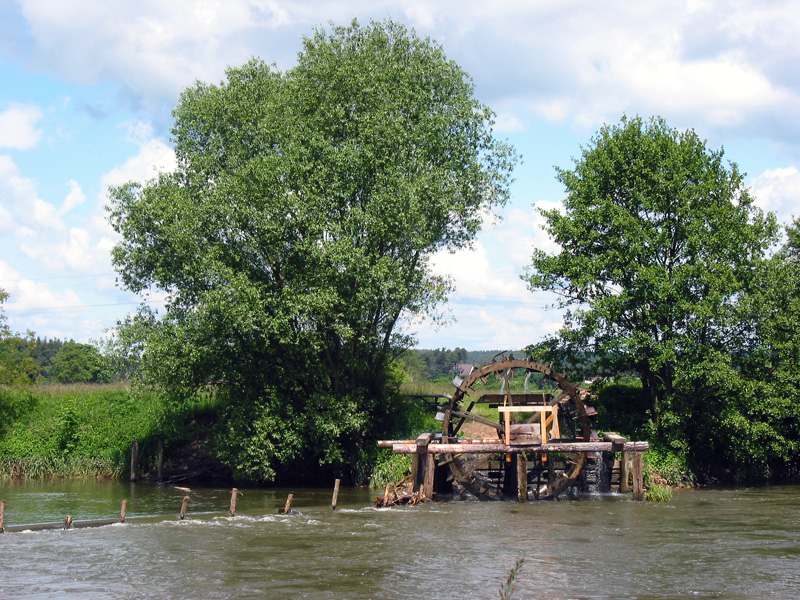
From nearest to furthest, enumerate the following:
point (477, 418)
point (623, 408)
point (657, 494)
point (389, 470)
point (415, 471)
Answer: point (657, 494), point (415, 471), point (477, 418), point (389, 470), point (623, 408)

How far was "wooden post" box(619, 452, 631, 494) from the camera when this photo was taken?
26641 mm

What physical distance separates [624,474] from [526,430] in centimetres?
405

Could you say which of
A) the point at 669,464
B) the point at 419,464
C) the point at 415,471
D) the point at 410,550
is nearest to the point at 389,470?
the point at 419,464

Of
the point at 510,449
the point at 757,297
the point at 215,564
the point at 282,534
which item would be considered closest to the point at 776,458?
the point at 757,297

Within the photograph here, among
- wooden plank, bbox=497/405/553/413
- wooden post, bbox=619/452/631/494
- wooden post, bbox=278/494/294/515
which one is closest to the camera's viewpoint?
wooden post, bbox=278/494/294/515

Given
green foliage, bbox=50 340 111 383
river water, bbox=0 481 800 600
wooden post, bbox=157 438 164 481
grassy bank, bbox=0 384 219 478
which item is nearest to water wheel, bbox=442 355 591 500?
river water, bbox=0 481 800 600

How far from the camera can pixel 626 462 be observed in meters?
26.7

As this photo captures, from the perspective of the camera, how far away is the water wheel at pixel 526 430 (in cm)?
2584

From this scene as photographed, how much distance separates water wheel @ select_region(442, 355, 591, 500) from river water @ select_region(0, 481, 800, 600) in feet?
4.49

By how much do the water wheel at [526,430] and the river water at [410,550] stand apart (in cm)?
137

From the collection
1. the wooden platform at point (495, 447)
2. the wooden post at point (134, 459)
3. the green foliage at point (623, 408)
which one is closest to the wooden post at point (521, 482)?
the wooden platform at point (495, 447)

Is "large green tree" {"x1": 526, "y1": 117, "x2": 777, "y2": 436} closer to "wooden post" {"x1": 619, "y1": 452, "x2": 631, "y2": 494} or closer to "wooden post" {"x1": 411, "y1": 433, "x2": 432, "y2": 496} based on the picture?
"wooden post" {"x1": 619, "y1": 452, "x2": 631, "y2": 494}

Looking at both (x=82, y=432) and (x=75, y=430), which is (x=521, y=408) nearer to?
(x=82, y=432)

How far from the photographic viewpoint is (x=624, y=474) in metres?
26.7
